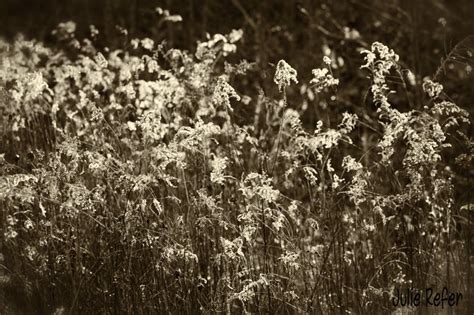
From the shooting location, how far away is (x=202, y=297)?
3732 millimetres

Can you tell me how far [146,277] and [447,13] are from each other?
6193mm

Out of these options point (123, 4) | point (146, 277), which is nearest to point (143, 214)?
point (146, 277)

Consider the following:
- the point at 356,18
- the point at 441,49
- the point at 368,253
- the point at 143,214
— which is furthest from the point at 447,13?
the point at 143,214

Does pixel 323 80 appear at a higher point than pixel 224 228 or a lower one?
higher

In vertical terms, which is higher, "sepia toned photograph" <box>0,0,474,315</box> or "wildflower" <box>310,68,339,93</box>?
"wildflower" <box>310,68,339,93</box>

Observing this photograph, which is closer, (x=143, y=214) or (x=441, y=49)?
(x=143, y=214)

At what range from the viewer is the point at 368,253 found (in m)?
4.05

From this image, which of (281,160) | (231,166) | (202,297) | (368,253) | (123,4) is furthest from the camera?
(123,4)

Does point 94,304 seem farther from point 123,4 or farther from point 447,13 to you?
point 123,4

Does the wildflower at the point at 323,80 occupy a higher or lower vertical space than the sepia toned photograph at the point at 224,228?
higher

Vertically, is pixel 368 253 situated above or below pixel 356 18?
below

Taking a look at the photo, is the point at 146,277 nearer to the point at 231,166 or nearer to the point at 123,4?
the point at 231,166

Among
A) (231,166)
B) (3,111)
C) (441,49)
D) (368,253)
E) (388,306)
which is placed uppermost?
(441,49)

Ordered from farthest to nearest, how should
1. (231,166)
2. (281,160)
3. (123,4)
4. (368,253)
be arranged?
1. (123,4)
2. (281,160)
3. (231,166)
4. (368,253)
